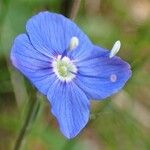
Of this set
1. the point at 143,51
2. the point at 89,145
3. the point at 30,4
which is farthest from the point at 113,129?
the point at 30,4

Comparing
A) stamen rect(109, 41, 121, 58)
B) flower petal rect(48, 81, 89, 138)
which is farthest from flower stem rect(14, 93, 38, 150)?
stamen rect(109, 41, 121, 58)

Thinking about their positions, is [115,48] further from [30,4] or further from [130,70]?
[30,4]

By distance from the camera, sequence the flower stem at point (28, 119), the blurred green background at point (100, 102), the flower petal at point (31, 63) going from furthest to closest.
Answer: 1. the blurred green background at point (100, 102)
2. the flower stem at point (28, 119)
3. the flower petal at point (31, 63)

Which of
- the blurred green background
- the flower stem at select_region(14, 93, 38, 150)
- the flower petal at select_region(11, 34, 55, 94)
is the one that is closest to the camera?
the flower petal at select_region(11, 34, 55, 94)

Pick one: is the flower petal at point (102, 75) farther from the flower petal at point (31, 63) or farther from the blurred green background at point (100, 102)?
the blurred green background at point (100, 102)

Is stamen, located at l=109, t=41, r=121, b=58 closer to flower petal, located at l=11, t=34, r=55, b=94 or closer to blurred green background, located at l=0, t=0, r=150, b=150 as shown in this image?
flower petal, located at l=11, t=34, r=55, b=94

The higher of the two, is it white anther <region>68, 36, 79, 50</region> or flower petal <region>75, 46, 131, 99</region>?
white anther <region>68, 36, 79, 50</region>

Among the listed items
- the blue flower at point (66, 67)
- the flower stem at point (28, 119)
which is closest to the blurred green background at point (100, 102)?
the flower stem at point (28, 119)

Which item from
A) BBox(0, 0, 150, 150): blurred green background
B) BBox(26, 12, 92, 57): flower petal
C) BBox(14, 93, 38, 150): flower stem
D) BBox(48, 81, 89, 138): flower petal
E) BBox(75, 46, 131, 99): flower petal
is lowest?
BBox(0, 0, 150, 150): blurred green background
